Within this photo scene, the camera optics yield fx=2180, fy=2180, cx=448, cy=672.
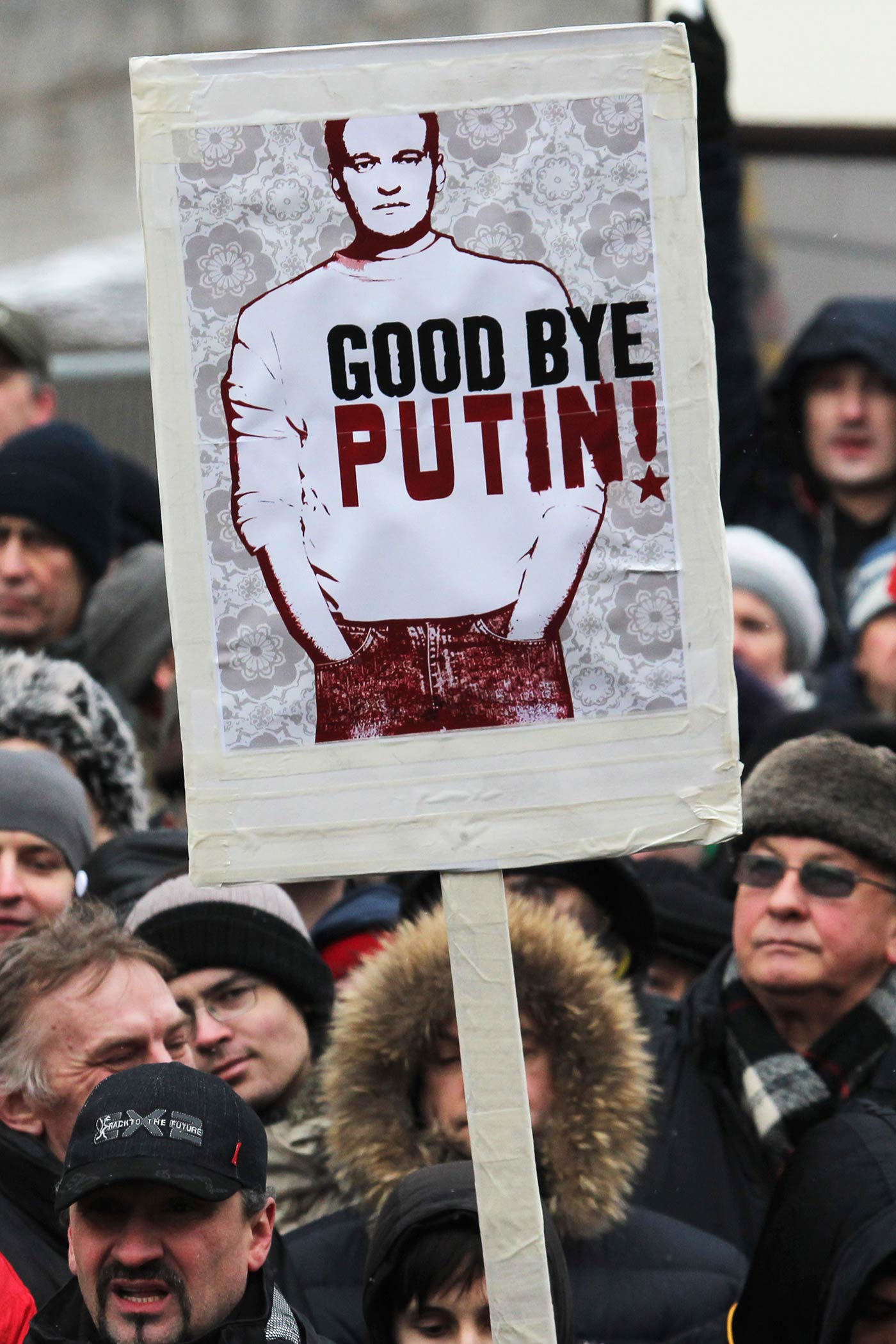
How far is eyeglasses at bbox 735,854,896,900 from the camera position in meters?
3.88

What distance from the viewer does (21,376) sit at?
20.3 ft

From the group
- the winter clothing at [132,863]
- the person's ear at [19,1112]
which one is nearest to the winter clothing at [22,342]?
the winter clothing at [132,863]

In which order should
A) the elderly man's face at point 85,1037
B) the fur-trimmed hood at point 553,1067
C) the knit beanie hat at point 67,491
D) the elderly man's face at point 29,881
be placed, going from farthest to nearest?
the knit beanie hat at point 67,491
the elderly man's face at point 29,881
the fur-trimmed hood at point 553,1067
the elderly man's face at point 85,1037

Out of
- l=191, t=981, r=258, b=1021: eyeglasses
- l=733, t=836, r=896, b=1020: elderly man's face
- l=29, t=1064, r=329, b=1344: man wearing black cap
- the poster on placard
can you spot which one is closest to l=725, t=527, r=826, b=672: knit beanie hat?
l=733, t=836, r=896, b=1020: elderly man's face

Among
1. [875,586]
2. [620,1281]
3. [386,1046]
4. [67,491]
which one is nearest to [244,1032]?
[386,1046]

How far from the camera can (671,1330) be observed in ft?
11.2

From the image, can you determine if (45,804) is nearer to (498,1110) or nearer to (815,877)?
(815,877)

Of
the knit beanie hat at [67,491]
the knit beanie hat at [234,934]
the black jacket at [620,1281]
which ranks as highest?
the knit beanie hat at [67,491]

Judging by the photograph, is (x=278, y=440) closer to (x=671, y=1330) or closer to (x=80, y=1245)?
(x=80, y=1245)

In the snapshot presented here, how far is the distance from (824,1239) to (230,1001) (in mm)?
1237

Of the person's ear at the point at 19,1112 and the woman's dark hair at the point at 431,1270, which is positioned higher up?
the person's ear at the point at 19,1112

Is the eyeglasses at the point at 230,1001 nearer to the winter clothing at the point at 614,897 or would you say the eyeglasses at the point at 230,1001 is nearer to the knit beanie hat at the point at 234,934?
the knit beanie hat at the point at 234,934

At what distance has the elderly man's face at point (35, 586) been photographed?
5.32m

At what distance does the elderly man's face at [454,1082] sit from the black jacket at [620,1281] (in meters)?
0.22
